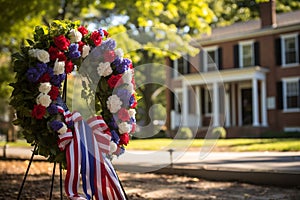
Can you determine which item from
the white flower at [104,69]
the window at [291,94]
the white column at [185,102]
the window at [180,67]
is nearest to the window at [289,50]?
the window at [291,94]

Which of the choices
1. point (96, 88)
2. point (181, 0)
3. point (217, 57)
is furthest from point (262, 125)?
point (96, 88)

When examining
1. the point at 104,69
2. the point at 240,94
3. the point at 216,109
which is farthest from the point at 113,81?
the point at 240,94

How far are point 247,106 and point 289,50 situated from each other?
4.43 metres

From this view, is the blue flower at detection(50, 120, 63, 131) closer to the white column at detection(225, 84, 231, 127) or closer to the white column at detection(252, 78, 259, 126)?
the white column at detection(252, 78, 259, 126)

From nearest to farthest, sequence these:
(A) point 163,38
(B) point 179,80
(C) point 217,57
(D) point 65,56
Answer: (D) point 65,56
(A) point 163,38
(C) point 217,57
(B) point 179,80

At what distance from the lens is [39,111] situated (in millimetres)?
4238

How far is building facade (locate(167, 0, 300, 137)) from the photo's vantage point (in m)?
26.2

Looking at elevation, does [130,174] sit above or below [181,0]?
below

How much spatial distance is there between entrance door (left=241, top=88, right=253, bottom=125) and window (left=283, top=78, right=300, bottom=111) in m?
2.53

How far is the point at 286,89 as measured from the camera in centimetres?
2656

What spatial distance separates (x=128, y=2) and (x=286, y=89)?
16971 mm

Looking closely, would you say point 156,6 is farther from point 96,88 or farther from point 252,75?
point 252,75

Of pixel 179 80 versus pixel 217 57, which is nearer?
pixel 217 57

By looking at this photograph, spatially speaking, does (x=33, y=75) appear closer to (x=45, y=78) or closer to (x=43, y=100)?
(x=45, y=78)
